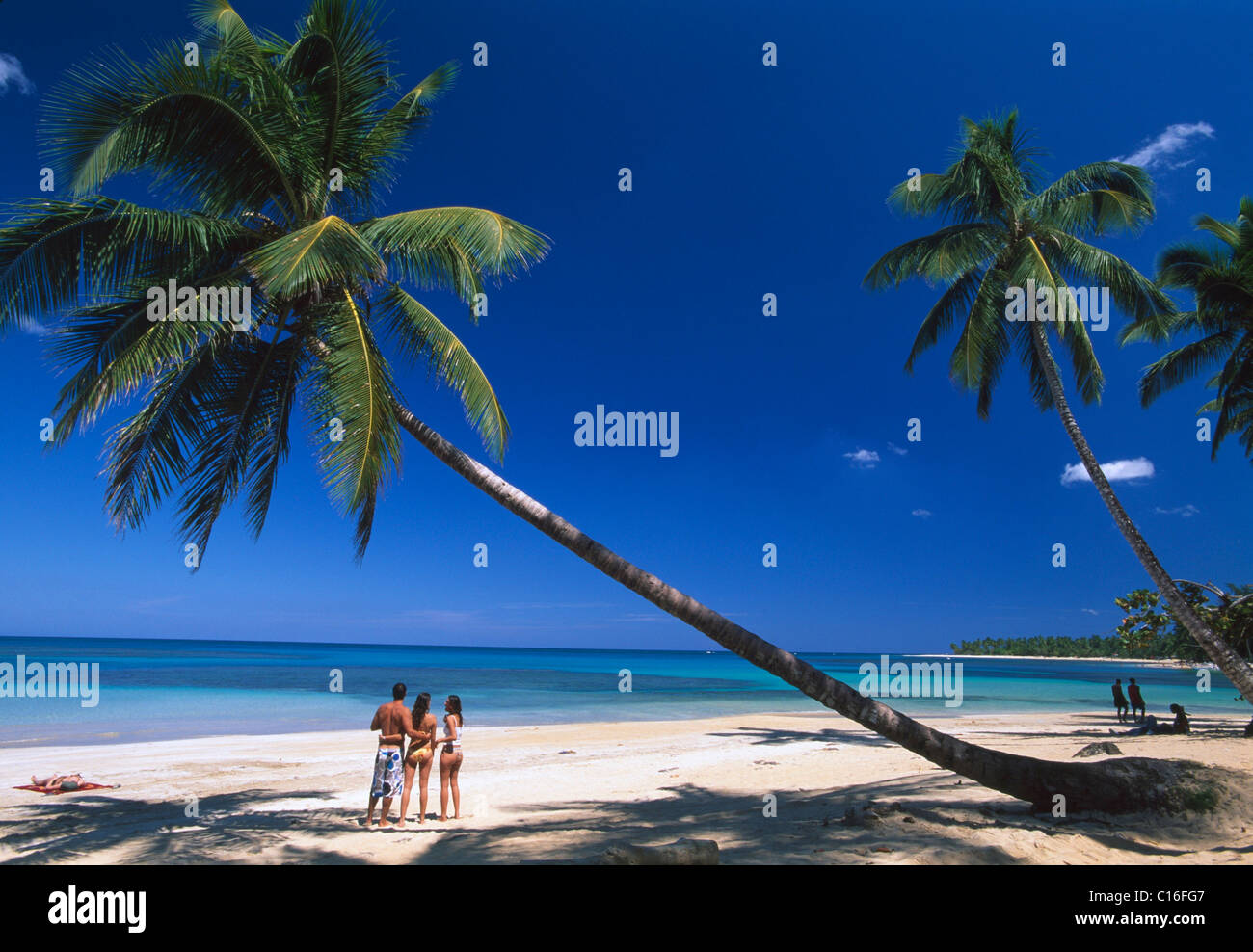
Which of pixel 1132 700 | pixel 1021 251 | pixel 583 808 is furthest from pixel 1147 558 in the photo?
pixel 1132 700

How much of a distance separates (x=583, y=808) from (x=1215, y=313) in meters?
15.0

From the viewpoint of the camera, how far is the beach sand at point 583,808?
18.5 ft

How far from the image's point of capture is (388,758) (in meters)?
7.38

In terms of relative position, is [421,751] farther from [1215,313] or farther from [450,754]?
[1215,313]

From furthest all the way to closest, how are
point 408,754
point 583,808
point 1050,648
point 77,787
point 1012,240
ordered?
point 1050,648, point 1012,240, point 77,787, point 583,808, point 408,754

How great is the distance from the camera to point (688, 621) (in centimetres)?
584

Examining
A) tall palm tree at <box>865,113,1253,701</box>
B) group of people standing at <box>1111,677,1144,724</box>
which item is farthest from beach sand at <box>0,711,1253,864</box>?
tall palm tree at <box>865,113,1253,701</box>

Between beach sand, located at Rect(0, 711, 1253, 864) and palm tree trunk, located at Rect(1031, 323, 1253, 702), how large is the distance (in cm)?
146

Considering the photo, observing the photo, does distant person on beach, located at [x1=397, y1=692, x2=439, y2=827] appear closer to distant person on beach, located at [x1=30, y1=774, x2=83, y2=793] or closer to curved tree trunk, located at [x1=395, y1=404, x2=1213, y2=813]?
curved tree trunk, located at [x1=395, y1=404, x2=1213, y2=813]

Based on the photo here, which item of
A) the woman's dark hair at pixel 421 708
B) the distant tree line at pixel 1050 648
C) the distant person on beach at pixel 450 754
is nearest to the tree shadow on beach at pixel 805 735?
the distant person on beach at pixel 450 754

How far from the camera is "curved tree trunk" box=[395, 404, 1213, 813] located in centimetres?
568

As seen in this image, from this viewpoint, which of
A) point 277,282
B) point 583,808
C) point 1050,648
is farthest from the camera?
point 1050,648
